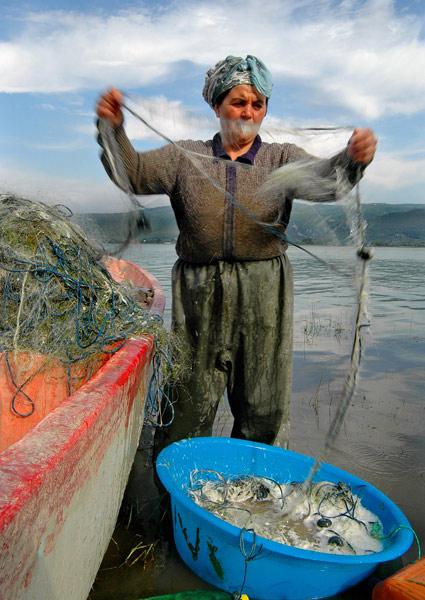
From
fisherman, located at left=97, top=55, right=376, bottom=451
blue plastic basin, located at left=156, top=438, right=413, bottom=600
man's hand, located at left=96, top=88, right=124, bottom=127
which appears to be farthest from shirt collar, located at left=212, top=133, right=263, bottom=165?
blue plastic basin, located at left=156, top=438, right=413, bottom=600

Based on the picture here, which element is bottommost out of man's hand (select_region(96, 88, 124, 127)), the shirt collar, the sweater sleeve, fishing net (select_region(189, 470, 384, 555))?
fishing net (select_region(189, 470, 384, 555))

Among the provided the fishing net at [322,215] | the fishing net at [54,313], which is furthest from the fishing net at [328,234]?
the fishing net at [54,313]

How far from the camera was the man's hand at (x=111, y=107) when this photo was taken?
2.60 m

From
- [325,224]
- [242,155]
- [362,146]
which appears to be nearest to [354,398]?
[325,224]

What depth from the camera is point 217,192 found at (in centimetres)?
289

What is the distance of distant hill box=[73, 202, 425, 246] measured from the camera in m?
2.54

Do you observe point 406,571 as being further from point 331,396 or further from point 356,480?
point 331,396

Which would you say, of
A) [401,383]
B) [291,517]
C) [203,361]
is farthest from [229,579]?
[401,383]

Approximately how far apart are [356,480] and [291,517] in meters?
0.38

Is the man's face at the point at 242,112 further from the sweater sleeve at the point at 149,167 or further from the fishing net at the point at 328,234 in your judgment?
the sweater sleeve at the point at 149,167

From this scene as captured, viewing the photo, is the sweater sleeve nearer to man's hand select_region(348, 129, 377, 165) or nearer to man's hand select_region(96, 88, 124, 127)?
man's hand select_region(96, 88, 124, 127)

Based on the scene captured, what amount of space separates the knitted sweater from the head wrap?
1.05ft

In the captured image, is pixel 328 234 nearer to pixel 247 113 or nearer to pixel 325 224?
pixel 325 224

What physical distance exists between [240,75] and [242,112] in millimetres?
179
